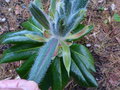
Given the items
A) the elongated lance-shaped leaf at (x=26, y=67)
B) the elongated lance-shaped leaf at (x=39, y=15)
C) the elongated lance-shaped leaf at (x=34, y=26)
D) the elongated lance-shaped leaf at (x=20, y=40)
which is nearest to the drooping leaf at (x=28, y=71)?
the elongated lance-shaped leaf at (x=26, y=67)

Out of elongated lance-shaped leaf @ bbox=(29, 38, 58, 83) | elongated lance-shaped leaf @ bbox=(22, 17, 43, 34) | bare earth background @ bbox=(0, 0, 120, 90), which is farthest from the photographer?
bare earth background @ bbox=(0, 0, 120, 90)

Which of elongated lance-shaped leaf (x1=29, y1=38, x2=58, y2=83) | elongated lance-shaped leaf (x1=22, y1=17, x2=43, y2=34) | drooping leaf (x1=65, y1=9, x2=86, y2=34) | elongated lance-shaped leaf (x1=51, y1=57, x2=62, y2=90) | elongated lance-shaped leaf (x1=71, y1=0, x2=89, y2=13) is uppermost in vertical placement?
elongated lance-shaped leaf (x1=71, y1=0, x2=89, y2=13)

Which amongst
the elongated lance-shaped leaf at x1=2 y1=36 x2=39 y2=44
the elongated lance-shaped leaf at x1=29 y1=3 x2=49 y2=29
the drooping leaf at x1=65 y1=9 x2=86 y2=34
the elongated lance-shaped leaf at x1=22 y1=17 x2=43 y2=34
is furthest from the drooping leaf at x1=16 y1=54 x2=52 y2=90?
the drooping leaf at x1=65 y1=9 x2=86 y2=34

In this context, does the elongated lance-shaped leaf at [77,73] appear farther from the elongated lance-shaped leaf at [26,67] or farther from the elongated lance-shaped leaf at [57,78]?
the elongated lance-shaped leaf at [26,67]

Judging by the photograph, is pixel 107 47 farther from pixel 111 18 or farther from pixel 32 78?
pixel 32 78

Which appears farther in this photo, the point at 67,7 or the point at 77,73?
the point at 77,73

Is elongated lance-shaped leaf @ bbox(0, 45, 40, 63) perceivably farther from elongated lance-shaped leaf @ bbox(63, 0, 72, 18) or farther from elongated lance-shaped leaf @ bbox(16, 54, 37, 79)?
elongated lance-shaped leaf @ bbox(63, 0, 72, 18)

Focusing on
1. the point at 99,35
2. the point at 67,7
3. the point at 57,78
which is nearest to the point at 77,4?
the point at 67,7

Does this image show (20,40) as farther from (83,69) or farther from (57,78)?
(83,69)
